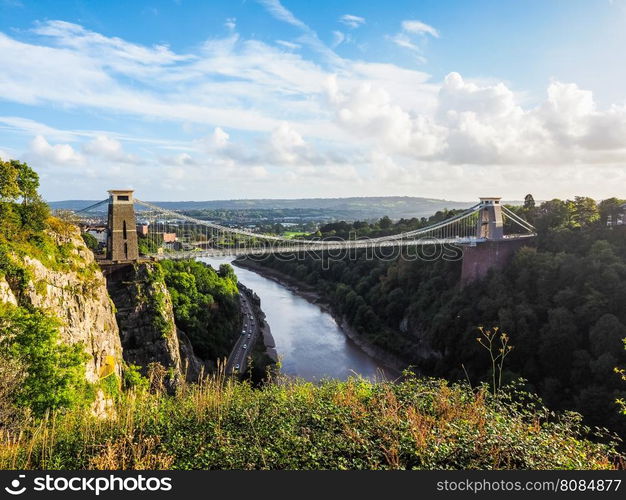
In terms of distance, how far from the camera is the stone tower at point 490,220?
19716 millimetres


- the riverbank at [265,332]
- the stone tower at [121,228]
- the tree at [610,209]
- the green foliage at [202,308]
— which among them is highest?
the tree at [610,209]

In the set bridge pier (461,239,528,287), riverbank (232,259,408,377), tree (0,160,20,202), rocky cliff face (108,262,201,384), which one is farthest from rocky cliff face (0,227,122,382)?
bridge pier (461,239,528,287)

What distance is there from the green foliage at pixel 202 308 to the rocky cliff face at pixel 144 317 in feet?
8.89

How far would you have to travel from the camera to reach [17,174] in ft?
25.3

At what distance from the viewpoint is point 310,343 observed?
19.2 m

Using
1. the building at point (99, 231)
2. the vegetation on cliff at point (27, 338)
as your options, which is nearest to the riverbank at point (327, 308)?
the building at point (99, 231)

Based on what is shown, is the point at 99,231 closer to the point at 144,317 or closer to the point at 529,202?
the point at 144,317

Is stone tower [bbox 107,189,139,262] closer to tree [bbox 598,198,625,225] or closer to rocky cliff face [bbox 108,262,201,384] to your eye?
rocky cliff face [bbox 108,262,201,384]

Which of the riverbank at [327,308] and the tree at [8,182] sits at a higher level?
the tree at [8,182]

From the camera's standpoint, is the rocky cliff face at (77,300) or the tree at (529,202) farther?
the tree at (529,202)

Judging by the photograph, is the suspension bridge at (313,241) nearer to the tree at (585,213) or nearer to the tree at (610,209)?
the tree at (585,213)

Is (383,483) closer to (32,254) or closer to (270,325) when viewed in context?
(32,254)

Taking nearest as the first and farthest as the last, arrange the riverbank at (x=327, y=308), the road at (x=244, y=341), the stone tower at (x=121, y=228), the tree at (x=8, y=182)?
the tree at (x=8, y=182) → the stone tower at (x=121, y=228) → the road at (x=244, y=341) → the riverbank at (x=327, y=308)

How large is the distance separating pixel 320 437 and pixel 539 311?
13.2 m
